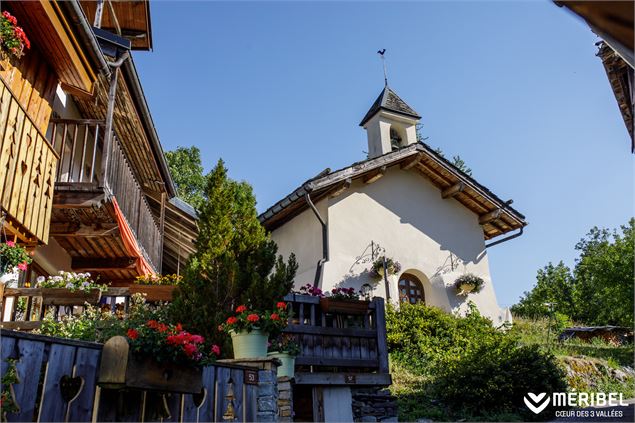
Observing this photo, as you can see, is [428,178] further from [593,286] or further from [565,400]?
[593,286]

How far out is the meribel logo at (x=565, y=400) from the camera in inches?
335

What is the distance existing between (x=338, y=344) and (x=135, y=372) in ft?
14.9

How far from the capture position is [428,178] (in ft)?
54.7

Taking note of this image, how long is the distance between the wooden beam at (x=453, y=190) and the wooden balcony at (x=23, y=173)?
11.2 meters

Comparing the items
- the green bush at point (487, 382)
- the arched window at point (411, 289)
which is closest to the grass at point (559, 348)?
the arched window at point (411, 289)

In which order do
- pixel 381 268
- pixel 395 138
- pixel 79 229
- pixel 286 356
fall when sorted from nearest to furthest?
pixel 286 356 < pixel 79 229 < pixel 381 268 < pixel 395 138

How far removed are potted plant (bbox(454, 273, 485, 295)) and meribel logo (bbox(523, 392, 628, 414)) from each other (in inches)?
199

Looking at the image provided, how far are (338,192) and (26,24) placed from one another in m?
8.64

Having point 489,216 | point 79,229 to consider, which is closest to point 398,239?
point 489,216

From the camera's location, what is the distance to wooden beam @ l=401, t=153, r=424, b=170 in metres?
15.8

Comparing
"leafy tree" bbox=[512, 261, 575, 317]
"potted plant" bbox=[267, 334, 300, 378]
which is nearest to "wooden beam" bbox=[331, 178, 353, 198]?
"potted plant" bbox=[267, 334, 300, 378]

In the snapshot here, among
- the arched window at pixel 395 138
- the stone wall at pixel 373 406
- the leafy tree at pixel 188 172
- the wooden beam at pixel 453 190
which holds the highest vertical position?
the leafy tree at pixel 188 172

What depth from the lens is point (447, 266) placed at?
Result: 619 inches

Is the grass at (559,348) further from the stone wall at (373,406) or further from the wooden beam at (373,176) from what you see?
the stone wall at (373,406)
